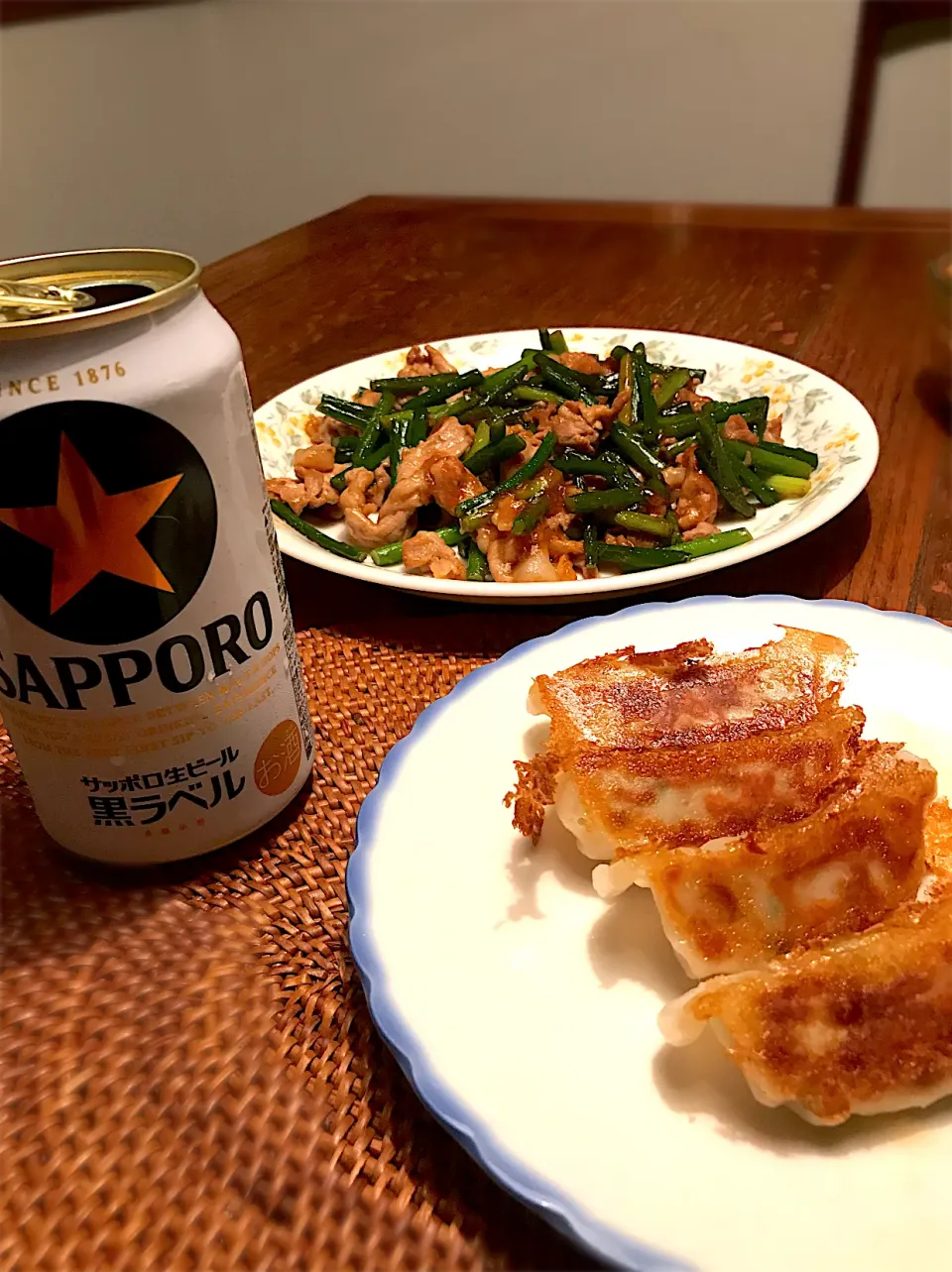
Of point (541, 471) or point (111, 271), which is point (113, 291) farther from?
point (541, 471)

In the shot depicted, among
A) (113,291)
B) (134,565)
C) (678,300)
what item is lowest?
(678,300)

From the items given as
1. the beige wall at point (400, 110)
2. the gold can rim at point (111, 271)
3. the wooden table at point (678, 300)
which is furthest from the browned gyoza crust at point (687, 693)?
the beige wall at point (400, 110)

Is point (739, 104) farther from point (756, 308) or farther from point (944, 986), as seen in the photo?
point (944, 986)

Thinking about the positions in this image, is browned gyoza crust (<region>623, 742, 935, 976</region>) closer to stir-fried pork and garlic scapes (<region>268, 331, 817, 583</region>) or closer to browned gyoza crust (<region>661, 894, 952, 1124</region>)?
browned gyoza crust (<region>661, 894, 952, 1124</region>)

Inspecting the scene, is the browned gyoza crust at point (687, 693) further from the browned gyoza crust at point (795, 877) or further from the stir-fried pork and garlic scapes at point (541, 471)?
the stir-fried pork and garlic scapes at point (541, 471)

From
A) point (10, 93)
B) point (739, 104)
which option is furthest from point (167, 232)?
point (739, 104)

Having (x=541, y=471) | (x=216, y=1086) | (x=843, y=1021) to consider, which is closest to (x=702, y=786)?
(x=843, y=1021)
